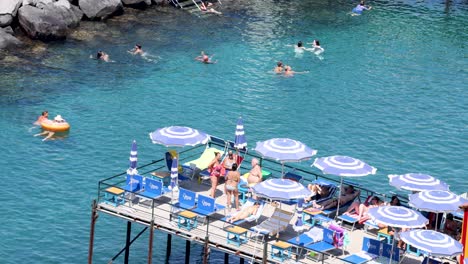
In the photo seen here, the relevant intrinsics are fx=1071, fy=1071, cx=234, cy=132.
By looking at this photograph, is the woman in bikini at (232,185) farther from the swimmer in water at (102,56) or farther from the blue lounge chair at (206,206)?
the swimmer in water at (102,56)

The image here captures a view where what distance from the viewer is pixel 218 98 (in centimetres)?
6850

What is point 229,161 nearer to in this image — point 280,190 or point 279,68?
point 280,190

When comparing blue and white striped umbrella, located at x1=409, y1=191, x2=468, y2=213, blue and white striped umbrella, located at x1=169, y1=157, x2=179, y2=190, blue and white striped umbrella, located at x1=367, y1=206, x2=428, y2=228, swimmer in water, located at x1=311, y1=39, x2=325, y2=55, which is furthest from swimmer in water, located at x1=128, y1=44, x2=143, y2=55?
blue and white striped umbrella, located at x1=367, y1=206, x2=428, y2=228

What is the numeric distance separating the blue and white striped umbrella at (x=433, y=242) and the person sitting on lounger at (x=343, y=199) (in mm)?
5626

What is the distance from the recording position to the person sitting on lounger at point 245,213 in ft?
134

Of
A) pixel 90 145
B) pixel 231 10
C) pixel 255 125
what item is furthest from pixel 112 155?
pixel 231 10

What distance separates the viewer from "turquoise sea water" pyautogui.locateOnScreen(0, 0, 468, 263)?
5266 centimetres

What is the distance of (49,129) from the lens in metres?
60.6

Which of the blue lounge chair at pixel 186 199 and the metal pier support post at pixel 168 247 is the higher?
the blue lounge chair at pixel 186 199

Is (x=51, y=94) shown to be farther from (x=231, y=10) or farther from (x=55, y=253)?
(x=231, y=10)

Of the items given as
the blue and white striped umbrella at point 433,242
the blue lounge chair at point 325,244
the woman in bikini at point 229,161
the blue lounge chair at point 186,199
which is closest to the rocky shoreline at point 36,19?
the woman in bikini at point 229,161

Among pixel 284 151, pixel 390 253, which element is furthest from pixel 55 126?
pixel 390 253

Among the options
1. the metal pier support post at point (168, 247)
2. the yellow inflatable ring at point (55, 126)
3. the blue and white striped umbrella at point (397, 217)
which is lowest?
the metal pier support post at point (168, 247)

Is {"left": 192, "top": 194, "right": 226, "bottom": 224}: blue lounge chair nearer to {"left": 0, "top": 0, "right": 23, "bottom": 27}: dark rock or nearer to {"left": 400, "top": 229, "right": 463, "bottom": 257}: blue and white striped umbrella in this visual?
{"left": 400, "top": 229, "right": 463, "bottom": 257}: blue and white striped umbrella
